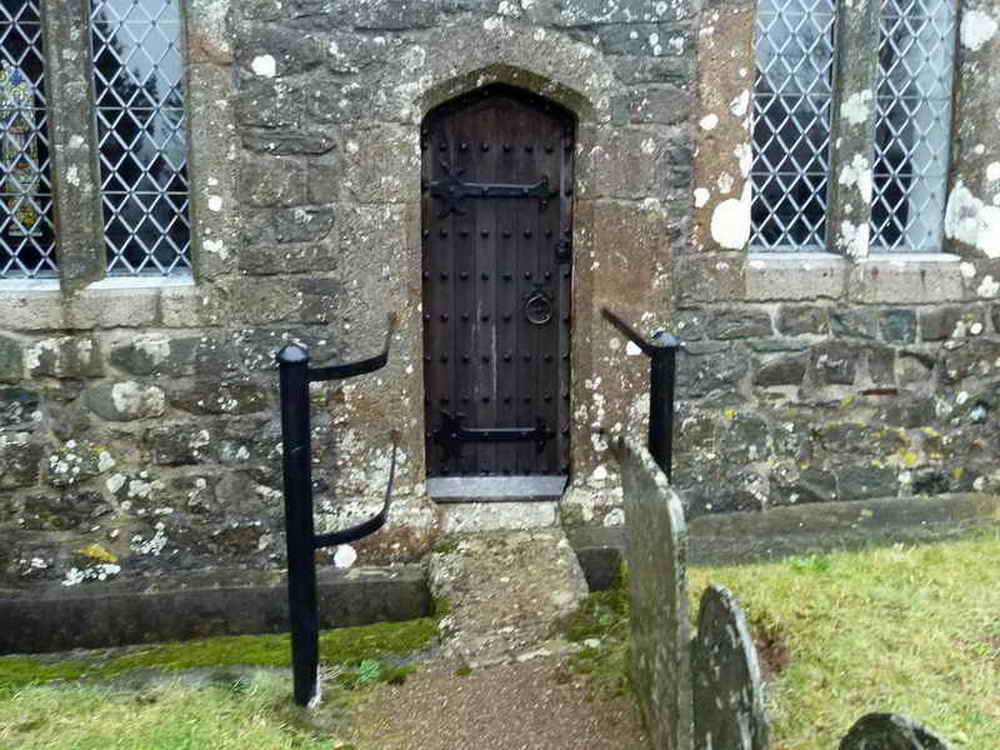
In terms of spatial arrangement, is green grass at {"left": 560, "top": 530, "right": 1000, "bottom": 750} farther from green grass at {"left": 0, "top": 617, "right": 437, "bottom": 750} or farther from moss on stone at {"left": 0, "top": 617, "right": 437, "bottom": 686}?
green grass at {"left": 0, "top": 617, "right": 437, "bottom": 750}

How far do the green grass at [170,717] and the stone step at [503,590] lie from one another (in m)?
0.58

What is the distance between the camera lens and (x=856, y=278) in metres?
4.52

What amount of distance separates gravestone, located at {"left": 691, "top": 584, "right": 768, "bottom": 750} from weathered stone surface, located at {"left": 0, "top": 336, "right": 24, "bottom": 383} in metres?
2.96

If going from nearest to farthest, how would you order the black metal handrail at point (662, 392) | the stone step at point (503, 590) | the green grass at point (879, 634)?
the green grass at point (879, 634), the black metal handrail at point (662, 392), the stone step at point (503, 590)

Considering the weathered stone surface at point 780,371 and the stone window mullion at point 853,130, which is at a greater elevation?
the stone window mullion at point 853,130

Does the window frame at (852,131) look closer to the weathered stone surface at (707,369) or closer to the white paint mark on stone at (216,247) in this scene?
the weathered stone surface at (707,369)

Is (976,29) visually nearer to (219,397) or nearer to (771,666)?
(771,666)

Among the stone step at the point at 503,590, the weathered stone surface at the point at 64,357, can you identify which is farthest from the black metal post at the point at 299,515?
the weathered stone surface at the point at 64,357

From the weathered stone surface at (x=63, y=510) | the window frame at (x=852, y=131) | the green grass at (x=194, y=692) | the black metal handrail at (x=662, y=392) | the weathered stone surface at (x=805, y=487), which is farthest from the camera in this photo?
the weathered stone surface at (x=805, y=487)

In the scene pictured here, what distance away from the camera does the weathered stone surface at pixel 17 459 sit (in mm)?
4031

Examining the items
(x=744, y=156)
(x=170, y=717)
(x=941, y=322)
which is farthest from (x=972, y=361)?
(x=170, y=717)

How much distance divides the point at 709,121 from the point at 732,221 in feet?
1.46

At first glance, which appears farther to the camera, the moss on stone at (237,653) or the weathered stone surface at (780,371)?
the weathered stone surface at (780,371)

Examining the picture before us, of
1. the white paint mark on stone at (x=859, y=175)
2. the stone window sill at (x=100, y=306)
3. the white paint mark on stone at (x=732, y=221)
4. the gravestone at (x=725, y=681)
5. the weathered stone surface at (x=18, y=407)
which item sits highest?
the white paint mark on stone at (x=859, y=175)
